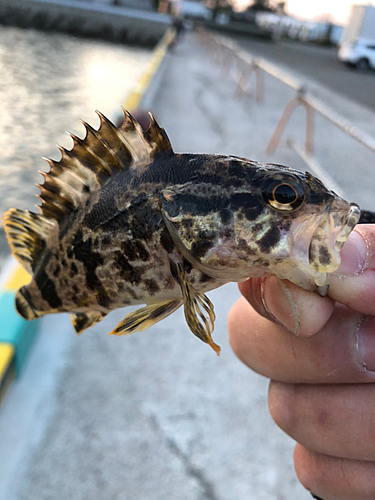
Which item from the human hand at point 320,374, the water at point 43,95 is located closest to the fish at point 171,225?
the human hand at point 320,374

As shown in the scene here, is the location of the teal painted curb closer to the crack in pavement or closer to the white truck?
the crack in pavement

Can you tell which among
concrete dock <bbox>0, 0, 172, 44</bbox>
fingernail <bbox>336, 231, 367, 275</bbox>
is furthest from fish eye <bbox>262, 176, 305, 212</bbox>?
concrete dock <bbox>0, 0, 172, 44</bbox>

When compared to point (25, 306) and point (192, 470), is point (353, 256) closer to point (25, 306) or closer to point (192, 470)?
point (25, 306)

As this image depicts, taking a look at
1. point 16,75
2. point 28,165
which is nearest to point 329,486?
point 28,165

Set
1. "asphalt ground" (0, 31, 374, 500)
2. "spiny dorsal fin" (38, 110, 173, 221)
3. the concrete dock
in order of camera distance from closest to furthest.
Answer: "spiny dorsal fin" (38, 110, 173, 221) < "asphalt ground" (0, 31, 374, 500) < the concrete dock

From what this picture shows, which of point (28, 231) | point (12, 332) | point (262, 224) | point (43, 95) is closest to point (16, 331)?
point (12, 332)

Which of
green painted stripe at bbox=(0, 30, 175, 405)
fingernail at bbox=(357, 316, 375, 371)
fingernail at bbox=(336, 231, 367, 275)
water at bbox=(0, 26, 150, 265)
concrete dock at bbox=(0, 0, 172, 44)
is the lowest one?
water at bbox=(0, 26, 150, 265)
